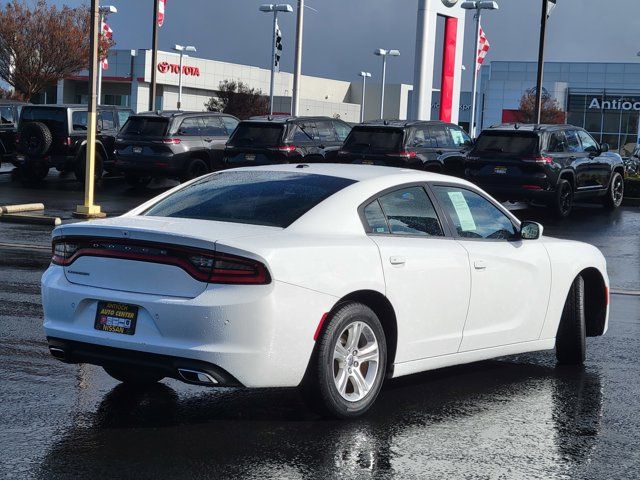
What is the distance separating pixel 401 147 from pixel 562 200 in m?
3.51

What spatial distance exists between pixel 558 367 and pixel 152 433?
363 cm

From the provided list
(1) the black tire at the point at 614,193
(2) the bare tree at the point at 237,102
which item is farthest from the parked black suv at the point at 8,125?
(2) the bare tree at the point at 237,102

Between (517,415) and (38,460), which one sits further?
(517,415)

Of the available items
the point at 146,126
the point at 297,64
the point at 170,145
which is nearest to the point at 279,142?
the point at 170,145

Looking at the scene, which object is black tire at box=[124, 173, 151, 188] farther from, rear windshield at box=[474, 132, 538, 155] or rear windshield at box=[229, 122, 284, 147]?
rear windshield at box=[474, 132, 538, 155]

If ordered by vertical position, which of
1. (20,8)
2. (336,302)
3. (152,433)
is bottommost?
(152,433)

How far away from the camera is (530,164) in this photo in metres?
21.9

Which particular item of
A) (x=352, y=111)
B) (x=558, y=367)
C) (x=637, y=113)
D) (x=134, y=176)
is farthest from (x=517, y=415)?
(x=352, y=111)

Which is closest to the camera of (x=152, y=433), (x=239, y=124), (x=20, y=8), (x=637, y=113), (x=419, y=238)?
(x=152, y=433)

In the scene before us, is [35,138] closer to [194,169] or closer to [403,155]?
[194,169]

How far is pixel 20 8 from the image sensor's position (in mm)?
57969

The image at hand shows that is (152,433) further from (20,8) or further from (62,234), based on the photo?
(20,8)

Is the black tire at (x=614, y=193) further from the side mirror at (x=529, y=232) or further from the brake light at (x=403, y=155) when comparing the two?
the side mirror at (x=529, y=232)

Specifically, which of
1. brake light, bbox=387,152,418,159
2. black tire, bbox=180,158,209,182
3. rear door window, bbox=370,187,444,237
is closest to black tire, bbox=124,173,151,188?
black tire, bbox=180,158,209,182
